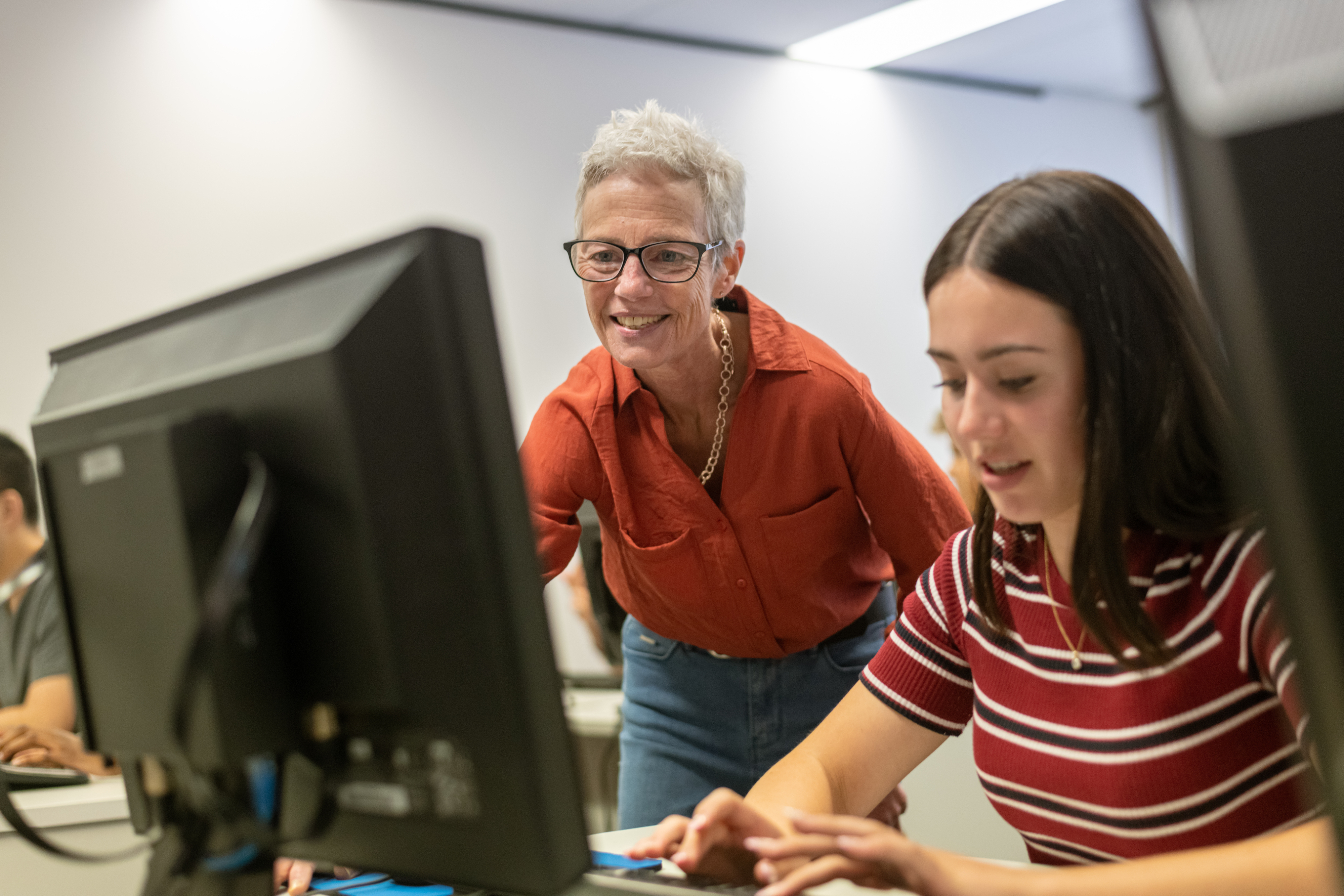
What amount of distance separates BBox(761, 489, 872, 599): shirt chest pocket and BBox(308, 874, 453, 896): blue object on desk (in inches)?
29.4

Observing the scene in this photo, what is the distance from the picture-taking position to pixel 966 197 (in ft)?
16.5

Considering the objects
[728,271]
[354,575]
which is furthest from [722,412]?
[354,575]

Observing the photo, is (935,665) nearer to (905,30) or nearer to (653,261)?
(653,261)

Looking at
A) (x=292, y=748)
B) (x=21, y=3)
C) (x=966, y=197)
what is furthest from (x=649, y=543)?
(x=966, y=197)

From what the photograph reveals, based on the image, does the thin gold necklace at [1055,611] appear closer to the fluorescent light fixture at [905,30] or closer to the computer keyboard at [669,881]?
the computer keyboard at [669,881]

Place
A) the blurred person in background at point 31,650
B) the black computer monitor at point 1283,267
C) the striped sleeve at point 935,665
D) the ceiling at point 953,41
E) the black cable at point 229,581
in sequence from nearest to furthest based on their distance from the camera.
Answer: the black computer monitor at point 1283,267 → the black cable at point 229,581 → the striped sleeve at point 935,665 → the blurred person in background at point 31,650 → the ceiling at point 953,41

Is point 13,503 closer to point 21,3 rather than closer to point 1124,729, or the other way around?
point 21,3

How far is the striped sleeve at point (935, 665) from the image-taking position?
1142mm

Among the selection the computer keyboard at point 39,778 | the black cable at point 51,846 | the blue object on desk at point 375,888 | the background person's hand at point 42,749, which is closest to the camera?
the black cable at point 51,846

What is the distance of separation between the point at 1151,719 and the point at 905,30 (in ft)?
12.7

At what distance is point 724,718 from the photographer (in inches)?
65.3

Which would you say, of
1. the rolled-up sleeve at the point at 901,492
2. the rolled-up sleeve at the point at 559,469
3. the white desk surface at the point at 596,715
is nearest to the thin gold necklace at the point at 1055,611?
the rolled-up sleeve at the point at 901,492

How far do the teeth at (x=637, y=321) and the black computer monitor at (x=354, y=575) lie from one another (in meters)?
0.90

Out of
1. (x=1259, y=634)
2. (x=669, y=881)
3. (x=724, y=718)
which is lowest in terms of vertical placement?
(x=724, y=718)
